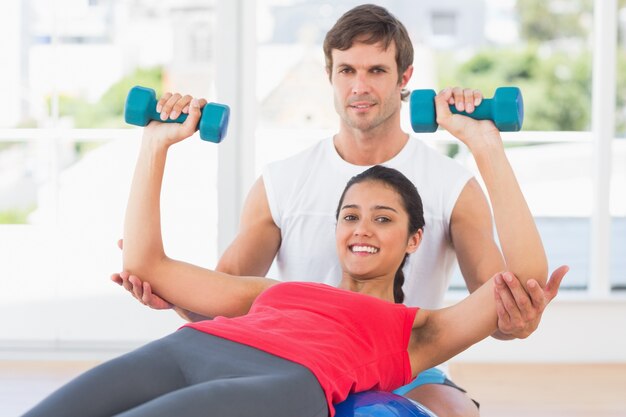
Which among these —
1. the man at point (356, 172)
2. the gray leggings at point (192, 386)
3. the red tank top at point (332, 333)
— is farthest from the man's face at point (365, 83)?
the gray leggings at point (192, 386)

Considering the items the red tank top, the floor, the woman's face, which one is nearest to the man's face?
the woman's face

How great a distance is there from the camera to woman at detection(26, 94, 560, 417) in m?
1.73

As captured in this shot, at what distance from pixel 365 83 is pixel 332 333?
0.70m

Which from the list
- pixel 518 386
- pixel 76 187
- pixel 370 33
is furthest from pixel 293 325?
pixel 76 187

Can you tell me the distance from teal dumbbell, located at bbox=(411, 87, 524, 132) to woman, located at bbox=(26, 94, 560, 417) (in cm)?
5

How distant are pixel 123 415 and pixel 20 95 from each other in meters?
3.09

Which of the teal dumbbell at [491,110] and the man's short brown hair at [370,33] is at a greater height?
the man's short brown hair at [370,33]

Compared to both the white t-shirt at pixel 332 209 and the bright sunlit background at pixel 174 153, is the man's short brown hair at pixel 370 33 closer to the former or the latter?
the white t-shirt at pixel 332 209

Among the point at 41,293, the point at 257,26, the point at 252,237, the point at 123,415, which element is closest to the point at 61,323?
the point at 41,293

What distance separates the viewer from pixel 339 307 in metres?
2.00

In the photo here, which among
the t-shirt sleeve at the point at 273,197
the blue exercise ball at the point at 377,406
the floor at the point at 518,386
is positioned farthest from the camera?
the floor at the point at 518,386

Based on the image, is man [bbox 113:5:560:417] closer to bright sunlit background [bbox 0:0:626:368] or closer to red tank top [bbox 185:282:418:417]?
red tank top [bbox 185:282:418:417]

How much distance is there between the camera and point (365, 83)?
2389mm

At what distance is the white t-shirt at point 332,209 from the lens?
2.43 m
